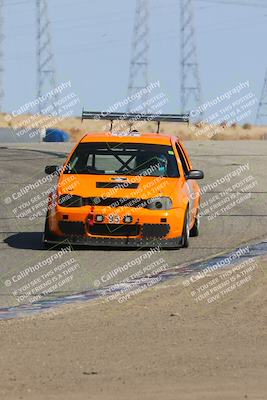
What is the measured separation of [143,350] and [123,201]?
20.0 ft

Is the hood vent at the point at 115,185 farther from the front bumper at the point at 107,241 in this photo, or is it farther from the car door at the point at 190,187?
the car door at the point at 190,187

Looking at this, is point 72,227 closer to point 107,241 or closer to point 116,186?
point 107,241

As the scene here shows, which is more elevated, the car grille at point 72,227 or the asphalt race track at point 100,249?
the car grille at point 72,227

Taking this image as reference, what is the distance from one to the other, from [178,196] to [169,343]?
6149 mm

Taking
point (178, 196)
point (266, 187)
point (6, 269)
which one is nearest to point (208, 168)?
point (266, 187)

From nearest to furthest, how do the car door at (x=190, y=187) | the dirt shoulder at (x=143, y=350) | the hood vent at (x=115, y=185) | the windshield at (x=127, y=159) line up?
1. the dirt shoulder at (x=143, y=350)
2. the hood vent at (x=115, y=185)
3. the windshield at (x=127, y=159)
4. the car door at (x=190, y=187)

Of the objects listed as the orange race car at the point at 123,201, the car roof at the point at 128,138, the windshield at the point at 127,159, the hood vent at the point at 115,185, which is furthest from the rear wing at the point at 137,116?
the hood vent at the point at 115,185

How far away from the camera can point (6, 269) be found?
42.9 ft

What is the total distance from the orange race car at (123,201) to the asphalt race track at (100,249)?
23 centimetres

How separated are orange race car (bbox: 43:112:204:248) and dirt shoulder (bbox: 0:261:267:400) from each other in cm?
309

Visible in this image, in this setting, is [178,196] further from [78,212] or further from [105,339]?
[105,339]

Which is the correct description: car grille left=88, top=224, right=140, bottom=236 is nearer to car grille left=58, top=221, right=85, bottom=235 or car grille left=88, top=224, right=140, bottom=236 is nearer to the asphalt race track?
car grille left=58, top=221, right=85, bottom=235

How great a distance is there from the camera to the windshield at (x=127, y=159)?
50.6 feet

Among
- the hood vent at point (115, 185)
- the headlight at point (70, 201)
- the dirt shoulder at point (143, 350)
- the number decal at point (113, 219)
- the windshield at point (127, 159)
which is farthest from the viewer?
the windshield at point (127, 159)
